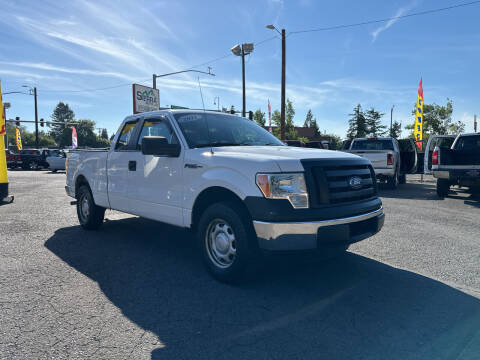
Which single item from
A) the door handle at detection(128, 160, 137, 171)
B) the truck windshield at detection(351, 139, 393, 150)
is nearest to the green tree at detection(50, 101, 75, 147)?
the truck windshield at detection(351, 139, 393, 150)

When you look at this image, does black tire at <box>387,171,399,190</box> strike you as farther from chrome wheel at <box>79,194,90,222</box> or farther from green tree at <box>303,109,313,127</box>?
green tree at <box>303,109,313,127</box>

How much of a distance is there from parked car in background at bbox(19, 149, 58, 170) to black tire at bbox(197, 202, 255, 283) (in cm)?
3013

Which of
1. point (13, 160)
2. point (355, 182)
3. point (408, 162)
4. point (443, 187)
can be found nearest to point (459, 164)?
point (443, 187)

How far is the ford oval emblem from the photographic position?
3.65 m

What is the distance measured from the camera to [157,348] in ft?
8.34

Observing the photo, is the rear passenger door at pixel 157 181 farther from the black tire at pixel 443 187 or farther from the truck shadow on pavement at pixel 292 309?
the black tire at pixel 443 187

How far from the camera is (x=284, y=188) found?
3.29 meters

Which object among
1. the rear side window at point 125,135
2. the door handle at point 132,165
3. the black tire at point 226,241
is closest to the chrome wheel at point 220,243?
the black tire at point 226,241

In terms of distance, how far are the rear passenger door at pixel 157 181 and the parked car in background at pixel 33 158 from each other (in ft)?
93.4

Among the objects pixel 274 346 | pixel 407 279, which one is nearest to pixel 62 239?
pixel 274 346

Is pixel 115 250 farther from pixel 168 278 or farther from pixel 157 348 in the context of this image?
pixel 157 348

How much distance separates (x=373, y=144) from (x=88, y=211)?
37.2 ft

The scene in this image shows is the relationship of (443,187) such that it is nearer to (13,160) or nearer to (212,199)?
(212,199)

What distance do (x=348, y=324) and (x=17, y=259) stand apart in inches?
165
